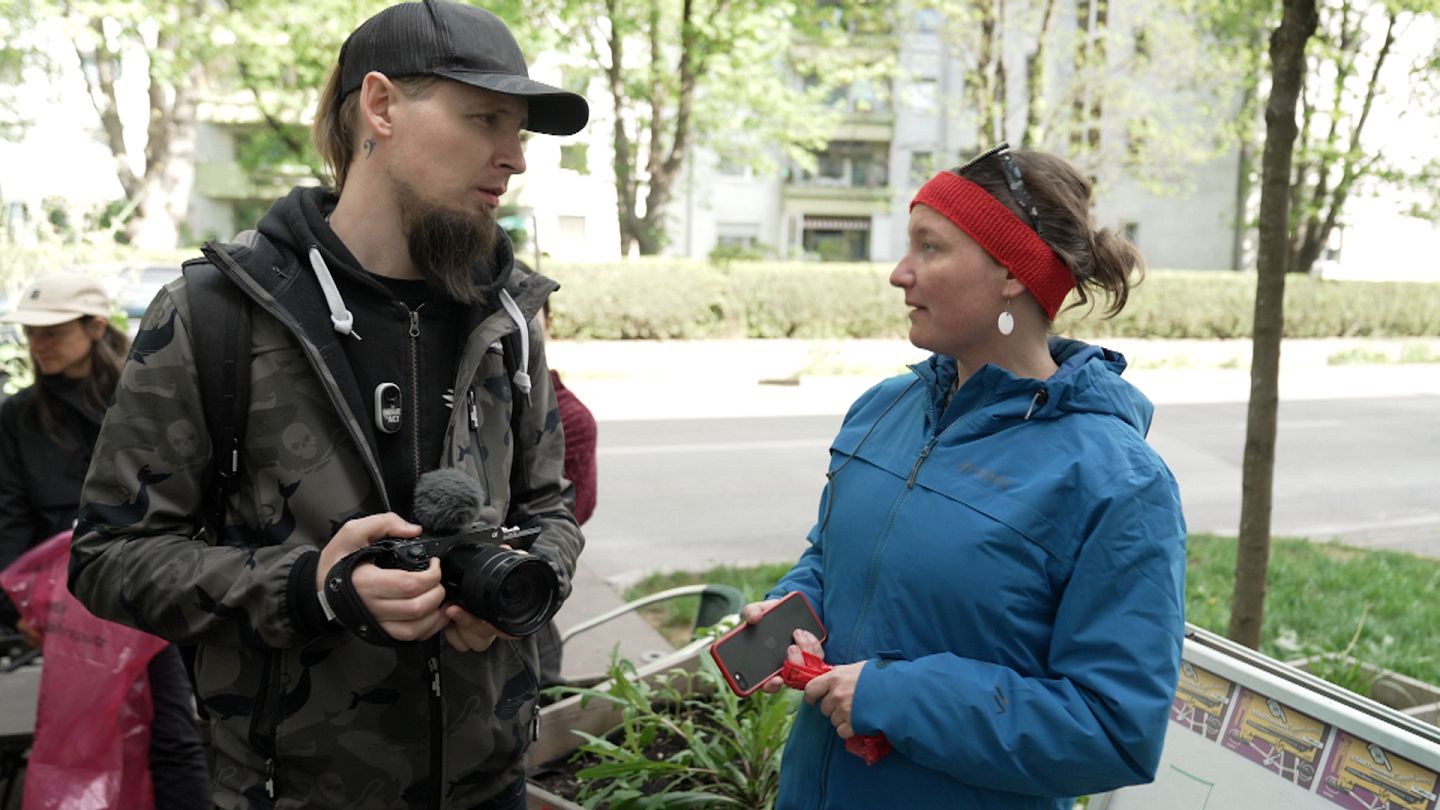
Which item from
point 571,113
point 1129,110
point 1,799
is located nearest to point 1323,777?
point 571,113

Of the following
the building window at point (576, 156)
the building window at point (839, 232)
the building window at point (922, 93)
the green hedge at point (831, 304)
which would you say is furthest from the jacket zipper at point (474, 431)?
the building window at point (839, 232)

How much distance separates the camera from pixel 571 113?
2219 millimetres

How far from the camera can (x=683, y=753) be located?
3227mm

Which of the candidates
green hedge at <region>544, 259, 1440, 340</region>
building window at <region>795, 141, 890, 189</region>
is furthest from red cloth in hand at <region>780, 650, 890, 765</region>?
building window at <region>795, 141, 890, 189</region>

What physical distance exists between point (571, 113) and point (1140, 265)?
1.11 meters

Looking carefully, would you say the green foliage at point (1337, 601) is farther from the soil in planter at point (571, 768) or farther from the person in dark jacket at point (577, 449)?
the person in dark jacket at point (577, 449)

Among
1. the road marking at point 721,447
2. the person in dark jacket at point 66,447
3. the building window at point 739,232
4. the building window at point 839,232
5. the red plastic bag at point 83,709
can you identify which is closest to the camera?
the red plastic bag at point 83,709

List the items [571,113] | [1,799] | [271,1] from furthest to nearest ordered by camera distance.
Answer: [271,1]
[1,799]
[571,113]

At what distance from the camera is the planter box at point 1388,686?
390cm

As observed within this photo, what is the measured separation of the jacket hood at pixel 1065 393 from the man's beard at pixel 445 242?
2.92 ft

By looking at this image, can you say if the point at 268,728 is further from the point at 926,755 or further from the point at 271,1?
the point at 271,1

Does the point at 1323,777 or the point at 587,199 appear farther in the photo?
the point at 587,199

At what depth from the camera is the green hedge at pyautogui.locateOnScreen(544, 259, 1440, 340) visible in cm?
2067

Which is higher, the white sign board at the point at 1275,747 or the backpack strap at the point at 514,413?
the backpack strap at the point at 514,413
